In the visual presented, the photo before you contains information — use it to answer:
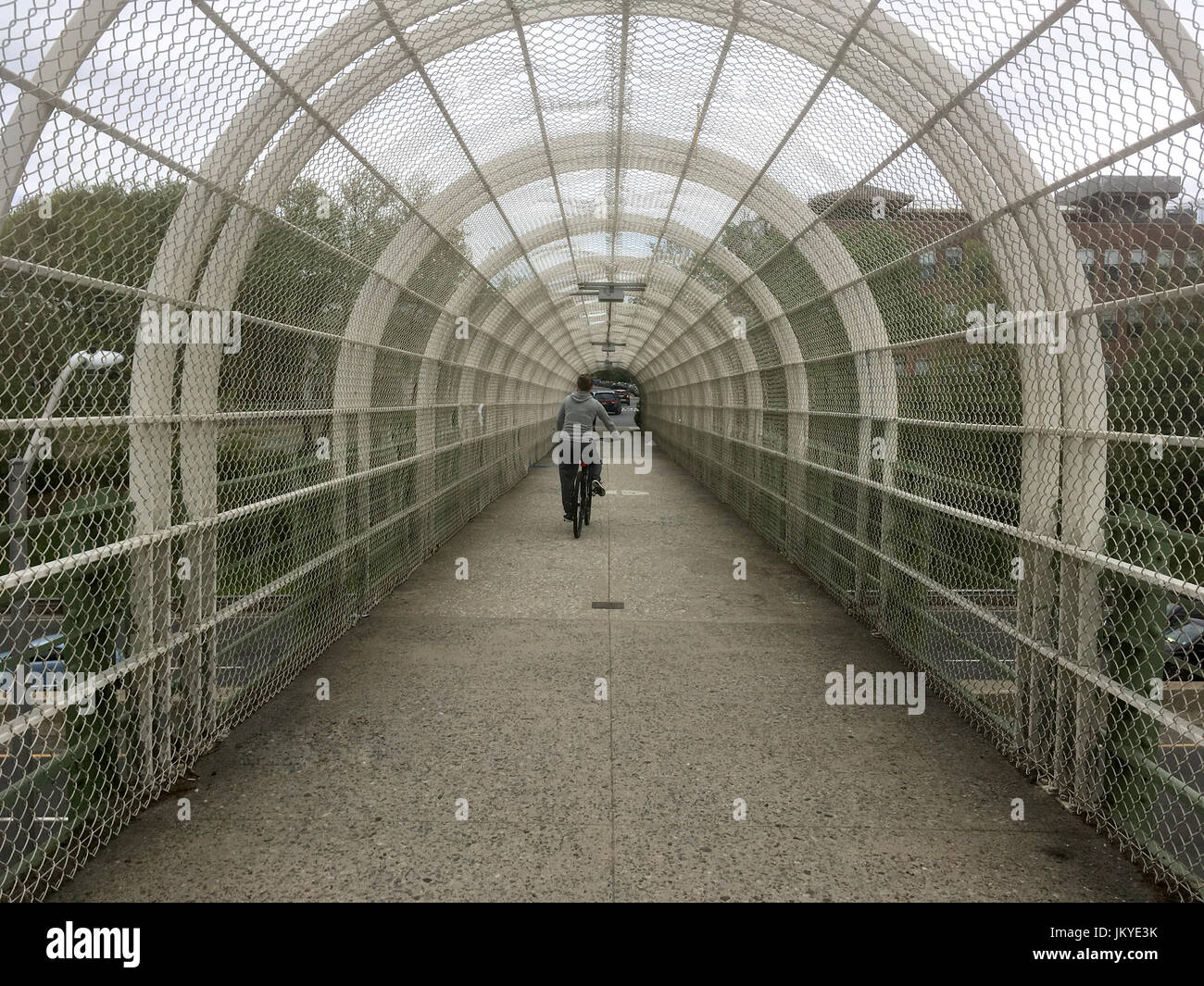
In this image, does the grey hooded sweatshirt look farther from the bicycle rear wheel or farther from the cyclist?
the bicycle rear wheel

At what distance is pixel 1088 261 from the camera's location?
13.0 ft

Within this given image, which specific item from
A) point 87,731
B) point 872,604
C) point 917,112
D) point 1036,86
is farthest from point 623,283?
point 87,731

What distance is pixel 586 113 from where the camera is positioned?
777 centimetres

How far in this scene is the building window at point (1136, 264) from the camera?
3.50 metres

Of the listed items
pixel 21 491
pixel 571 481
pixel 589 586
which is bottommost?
pixel 589 586

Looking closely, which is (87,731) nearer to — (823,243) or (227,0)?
(227,0)

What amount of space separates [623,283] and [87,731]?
1291cm

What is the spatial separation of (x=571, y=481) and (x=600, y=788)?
7.19 meters

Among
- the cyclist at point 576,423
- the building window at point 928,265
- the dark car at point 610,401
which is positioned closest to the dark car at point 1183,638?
the building window at point 928,265

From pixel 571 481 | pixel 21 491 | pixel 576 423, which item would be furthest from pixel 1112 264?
pixel 571 481

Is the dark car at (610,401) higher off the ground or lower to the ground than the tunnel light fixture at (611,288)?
lower

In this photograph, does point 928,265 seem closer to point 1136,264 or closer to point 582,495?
point 1136,264

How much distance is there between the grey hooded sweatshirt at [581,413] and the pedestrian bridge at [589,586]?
3113mm

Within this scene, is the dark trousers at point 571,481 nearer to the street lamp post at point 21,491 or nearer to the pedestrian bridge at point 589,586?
the pedestrian bridge at point 589,586
